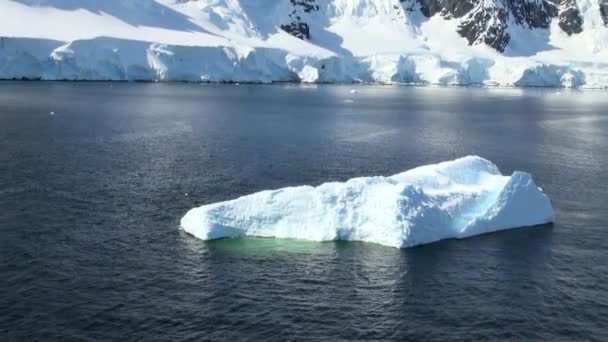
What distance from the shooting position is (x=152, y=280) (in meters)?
27.6

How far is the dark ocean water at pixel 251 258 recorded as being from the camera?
24.0 meters

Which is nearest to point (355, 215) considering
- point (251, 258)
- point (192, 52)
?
point (251, 258)

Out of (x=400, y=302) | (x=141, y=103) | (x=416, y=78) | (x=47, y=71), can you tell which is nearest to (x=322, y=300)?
(x=400, y=302)

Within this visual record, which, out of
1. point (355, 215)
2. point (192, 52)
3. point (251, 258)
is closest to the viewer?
point (251, 258)

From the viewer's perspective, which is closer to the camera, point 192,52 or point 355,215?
point 355,215

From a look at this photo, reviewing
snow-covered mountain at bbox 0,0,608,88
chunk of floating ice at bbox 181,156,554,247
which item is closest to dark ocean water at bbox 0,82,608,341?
chunk of floating ice at bbox 181,156,554,247

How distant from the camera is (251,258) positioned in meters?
30.4

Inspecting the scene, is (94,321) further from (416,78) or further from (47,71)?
(416,78)

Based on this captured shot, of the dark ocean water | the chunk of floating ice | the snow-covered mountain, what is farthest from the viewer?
the snow-covered mountain

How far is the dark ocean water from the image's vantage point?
946 inches

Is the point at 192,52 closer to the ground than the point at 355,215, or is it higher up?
higher up

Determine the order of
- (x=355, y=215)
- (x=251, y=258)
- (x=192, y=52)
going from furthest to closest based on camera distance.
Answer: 1. (x=192, y=52)
2. (x=355, y=215)
3. (x=251, y=258)

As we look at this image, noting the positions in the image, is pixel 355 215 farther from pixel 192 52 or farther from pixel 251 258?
pixel 192 52

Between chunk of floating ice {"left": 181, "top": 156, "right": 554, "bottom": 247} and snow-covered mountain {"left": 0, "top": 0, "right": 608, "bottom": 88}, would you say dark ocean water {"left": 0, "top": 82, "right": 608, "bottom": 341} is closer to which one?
chunk of floating ice {"left": 181, "top": 156, "right": 554, "bottom": 247}
